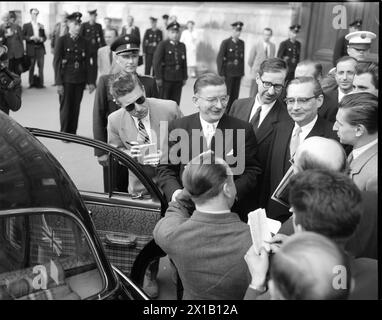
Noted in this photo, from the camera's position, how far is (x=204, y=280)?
1996 millimetres

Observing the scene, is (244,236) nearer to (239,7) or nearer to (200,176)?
(200,176)

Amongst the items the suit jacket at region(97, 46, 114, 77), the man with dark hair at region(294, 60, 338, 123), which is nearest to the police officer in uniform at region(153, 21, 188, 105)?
the suit jacket at region(97, 46, 114, 77)

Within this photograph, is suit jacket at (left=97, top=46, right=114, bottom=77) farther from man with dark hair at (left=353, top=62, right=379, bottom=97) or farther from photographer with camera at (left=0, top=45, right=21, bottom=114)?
man with dark hair at (left=353, top=62, right=379, bottom=97)

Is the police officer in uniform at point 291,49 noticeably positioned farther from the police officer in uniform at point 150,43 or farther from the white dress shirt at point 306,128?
the white dress shirt at point 306,128

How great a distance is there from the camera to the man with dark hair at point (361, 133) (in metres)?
2.49

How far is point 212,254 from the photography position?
1.97m

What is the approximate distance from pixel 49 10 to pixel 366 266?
1994 cm

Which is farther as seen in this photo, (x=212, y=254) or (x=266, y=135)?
(x=266, y=135)

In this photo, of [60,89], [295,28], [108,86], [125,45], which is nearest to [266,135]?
[108,86]

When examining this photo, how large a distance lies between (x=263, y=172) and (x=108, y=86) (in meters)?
1.82

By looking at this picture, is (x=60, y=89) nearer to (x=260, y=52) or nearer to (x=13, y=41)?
(x=13, y=41)
